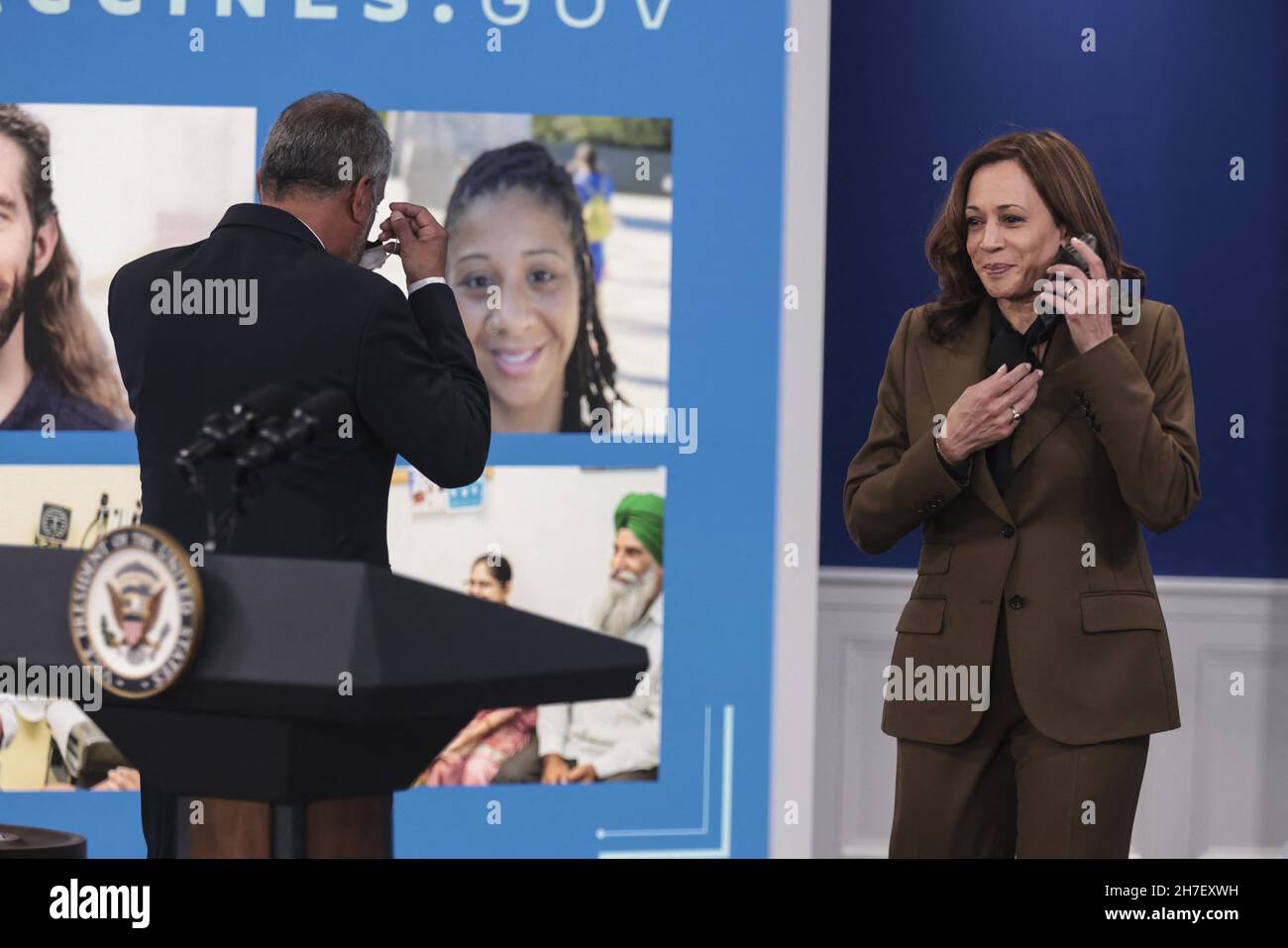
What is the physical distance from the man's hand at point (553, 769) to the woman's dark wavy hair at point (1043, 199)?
168cm

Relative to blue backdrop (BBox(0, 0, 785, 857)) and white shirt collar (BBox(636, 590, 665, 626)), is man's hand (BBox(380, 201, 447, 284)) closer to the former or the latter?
blue backdrop (BBox(0, 0, 785, 857))

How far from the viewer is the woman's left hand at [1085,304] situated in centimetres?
243

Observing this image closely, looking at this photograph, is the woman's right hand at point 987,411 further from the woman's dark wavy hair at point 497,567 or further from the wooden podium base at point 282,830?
the woman's dark wavy hair at point 497,567

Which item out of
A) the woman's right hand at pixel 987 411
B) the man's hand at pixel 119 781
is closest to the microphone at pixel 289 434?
the woman's right hand at pixel 987 411

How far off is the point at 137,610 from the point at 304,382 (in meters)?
0.77

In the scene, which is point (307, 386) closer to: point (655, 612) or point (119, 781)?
point (655, 612)

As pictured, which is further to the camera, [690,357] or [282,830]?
[690,357]

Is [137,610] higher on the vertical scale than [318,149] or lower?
lower

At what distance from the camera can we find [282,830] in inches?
56.2

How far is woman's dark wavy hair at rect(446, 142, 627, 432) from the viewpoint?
3.71m

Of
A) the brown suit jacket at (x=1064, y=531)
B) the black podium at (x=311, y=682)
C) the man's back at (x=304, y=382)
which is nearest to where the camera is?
the black podium at (x=311, y=682)

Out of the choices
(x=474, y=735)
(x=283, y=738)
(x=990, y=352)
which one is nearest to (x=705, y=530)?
(x=474, y=735)

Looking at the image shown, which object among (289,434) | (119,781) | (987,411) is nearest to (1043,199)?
(987,411)
